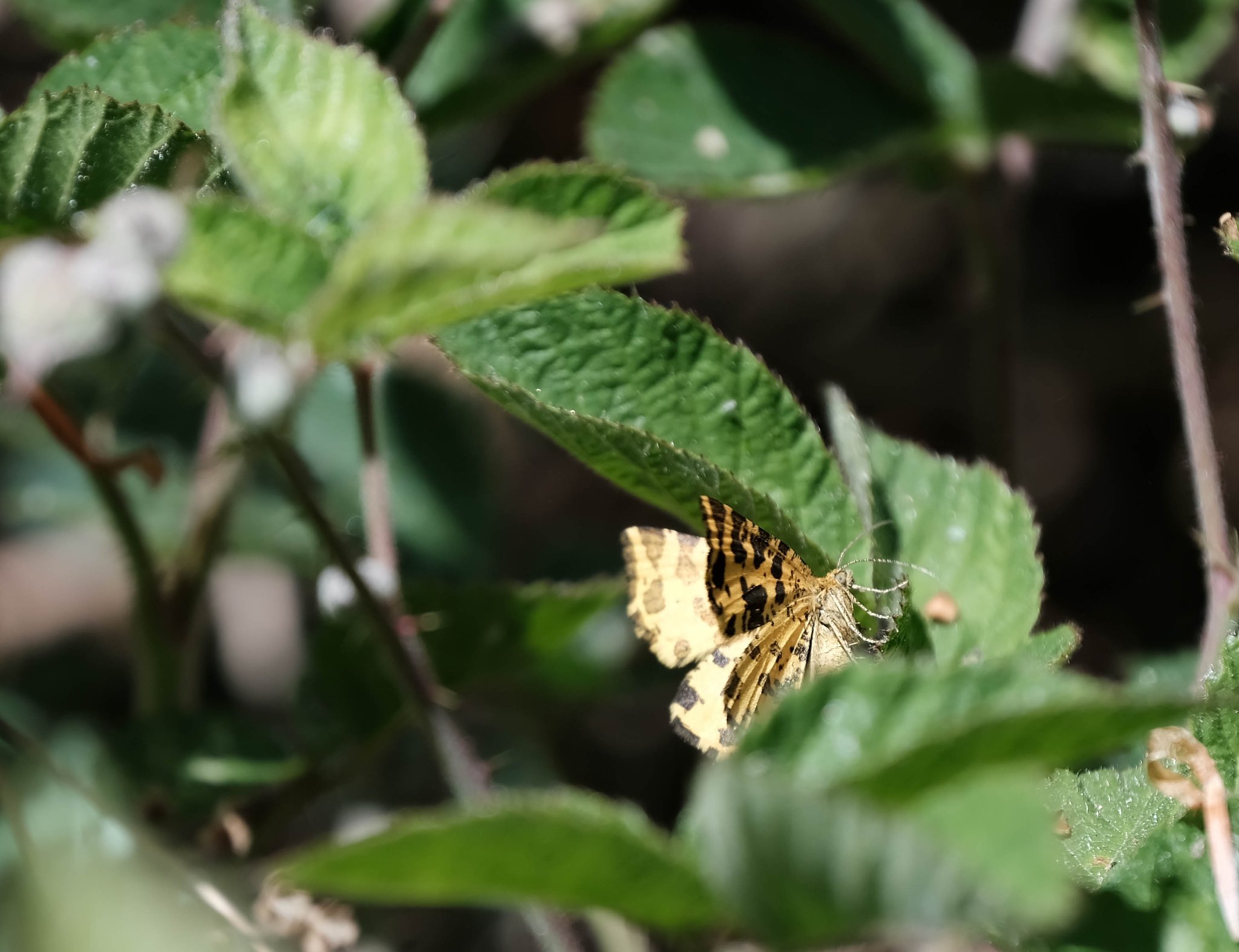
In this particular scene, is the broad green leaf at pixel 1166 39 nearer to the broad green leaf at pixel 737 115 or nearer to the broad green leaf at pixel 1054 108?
the broad green leaf at pixel 1054 108

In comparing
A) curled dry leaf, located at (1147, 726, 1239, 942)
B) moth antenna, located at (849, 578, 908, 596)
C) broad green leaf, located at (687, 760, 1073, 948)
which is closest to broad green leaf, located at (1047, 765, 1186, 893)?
curled dry leaf, located at (1147, 726, 1239, 942)

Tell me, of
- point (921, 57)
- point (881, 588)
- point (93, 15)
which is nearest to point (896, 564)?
point (881, 588)

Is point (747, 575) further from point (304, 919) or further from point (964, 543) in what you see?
point (304, 919)

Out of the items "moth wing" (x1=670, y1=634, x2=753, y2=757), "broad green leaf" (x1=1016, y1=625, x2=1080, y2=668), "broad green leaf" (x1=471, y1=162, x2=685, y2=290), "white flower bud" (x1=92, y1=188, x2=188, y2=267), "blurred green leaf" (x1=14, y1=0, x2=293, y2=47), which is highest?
"blurred green leaf" (x1=14, y1=0, x2=293, y2=47)

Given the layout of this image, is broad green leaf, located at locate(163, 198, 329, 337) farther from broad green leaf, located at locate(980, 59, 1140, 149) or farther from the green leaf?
broad green leaf, located at locate(980, 59, 1140, 149)

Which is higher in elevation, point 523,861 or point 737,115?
point 737,115

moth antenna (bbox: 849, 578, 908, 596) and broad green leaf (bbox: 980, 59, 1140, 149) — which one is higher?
broad green leaf (bbox: 980, 59, 1140, 149)

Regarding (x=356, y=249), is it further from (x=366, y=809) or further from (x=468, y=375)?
(x=366, y=809)
